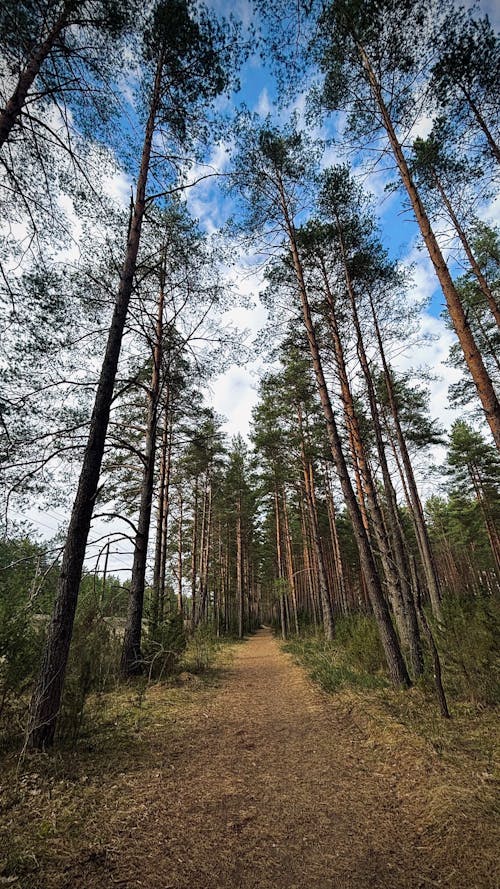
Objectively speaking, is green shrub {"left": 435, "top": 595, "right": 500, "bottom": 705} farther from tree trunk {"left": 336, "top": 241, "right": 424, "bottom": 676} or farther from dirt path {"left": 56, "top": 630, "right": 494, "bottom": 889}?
dirt path {"left": 56, "top": 630, "right": 494, "bottom": 889}

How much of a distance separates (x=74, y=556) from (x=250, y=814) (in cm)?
295

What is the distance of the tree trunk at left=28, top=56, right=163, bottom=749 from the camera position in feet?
11.8

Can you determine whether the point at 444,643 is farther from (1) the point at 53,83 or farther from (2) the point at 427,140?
(1) the point at 53,83

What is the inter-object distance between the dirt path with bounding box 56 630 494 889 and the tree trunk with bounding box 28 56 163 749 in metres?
1.13

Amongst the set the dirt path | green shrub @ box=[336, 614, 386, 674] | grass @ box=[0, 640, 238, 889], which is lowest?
the dirt path

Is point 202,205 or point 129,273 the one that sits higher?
point 202,205

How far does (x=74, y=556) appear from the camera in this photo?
4059 mm

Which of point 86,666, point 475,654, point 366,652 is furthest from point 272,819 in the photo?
point 366,652

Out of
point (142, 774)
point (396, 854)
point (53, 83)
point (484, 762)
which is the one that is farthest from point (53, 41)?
point (484, 762)

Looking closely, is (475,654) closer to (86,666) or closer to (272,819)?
(272,819)

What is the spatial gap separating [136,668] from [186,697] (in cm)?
149

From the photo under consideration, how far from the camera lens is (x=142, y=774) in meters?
3.30

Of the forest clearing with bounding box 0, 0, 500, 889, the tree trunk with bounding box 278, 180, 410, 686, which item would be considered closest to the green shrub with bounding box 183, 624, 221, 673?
the forest clearing with bounding box 0, 0, 500, 889

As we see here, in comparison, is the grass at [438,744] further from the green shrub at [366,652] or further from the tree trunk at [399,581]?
the tree trunk at [399,581]
